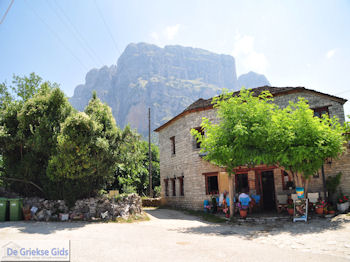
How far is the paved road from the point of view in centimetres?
645

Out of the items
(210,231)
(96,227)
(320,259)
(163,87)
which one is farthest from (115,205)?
(163,87)

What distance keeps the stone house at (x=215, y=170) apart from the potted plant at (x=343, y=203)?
136 centimetres

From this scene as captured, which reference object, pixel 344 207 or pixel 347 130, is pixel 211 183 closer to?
pixel 344 207

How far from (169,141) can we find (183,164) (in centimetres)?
309

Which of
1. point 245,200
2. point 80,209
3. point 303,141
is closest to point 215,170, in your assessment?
point 245,200

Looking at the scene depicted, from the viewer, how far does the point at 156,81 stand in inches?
5753

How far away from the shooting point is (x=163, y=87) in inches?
5709

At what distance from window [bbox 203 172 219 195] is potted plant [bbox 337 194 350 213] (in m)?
A: 6.85

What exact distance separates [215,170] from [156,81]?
133145mm

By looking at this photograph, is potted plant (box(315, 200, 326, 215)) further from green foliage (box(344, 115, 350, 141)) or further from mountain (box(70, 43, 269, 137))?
mountain (box(70, 43, 269, 137))

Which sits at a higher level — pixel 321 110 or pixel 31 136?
pixel 321 110

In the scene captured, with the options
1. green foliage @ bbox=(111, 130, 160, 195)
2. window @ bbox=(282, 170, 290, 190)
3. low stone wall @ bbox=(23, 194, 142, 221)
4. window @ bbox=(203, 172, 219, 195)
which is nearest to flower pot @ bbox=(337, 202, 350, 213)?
window @ bbox=(282, 170, 290, 190)

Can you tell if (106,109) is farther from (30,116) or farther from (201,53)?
(201,53)

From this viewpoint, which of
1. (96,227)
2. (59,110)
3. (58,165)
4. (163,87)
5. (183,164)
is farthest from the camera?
(163,87)
